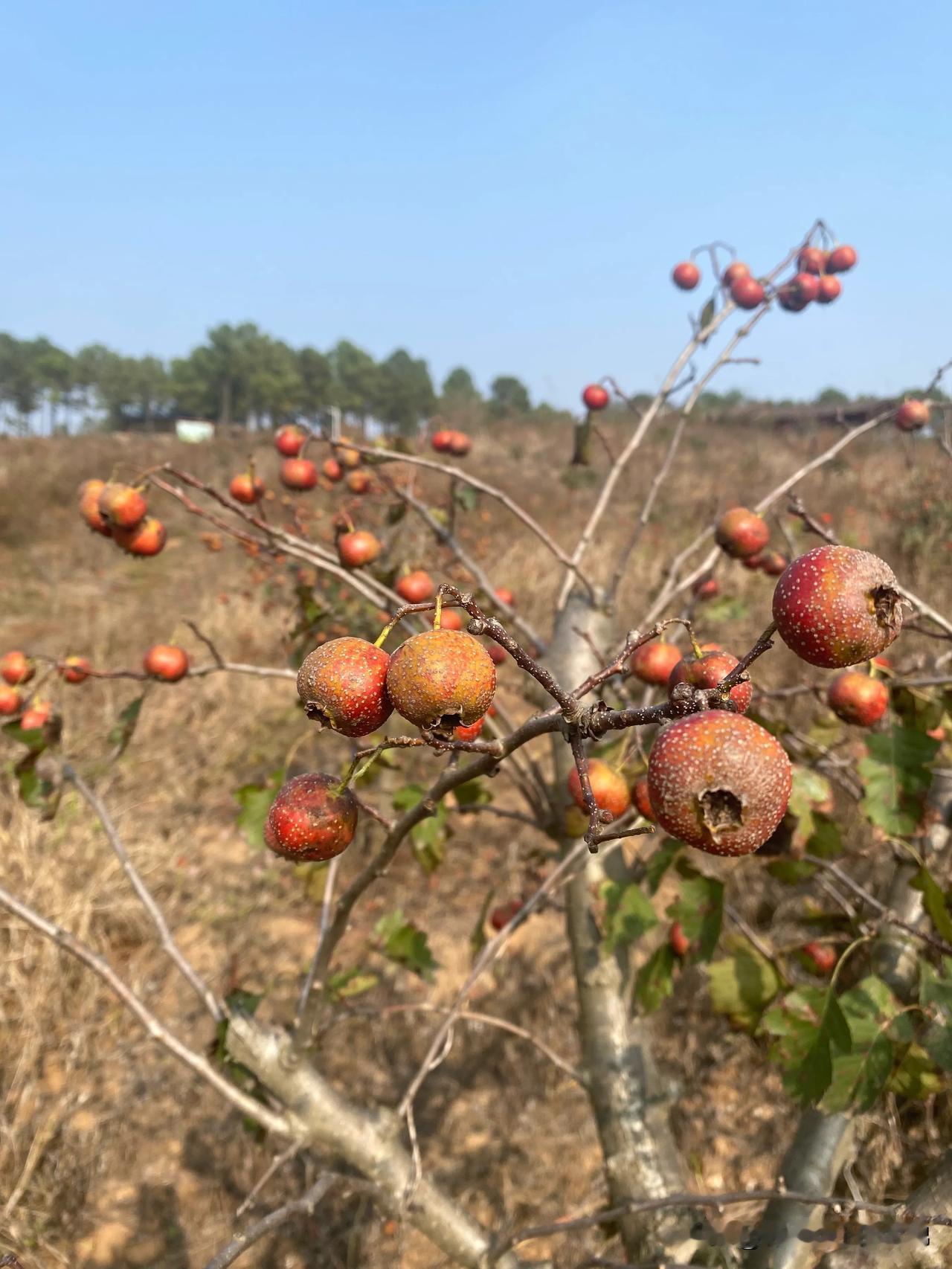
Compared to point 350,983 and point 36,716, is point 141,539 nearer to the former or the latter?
point 36,716

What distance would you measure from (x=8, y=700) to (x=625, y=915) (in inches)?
77.3

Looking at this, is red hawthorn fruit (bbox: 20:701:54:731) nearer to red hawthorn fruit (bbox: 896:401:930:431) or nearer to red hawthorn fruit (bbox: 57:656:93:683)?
red hawthorn fruit (bbox: 57:656:93:683)

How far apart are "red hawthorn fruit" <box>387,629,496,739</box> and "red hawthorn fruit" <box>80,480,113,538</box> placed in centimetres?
171

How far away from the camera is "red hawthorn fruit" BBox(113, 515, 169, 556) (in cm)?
214

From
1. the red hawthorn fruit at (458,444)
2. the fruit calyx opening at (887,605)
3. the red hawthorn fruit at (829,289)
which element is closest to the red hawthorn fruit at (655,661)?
the fruit calyx opening at (887,605)

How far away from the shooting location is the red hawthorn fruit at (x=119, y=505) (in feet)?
6.69

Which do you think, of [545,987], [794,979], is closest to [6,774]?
[545,987]

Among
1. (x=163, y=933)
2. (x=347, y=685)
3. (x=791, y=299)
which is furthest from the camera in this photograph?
(x=791, y=299)

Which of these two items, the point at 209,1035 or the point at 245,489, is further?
the point at 209,1035

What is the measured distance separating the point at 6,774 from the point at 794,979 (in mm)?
4740

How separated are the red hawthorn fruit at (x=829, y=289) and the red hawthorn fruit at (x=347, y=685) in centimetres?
285

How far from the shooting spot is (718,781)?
2.33ft

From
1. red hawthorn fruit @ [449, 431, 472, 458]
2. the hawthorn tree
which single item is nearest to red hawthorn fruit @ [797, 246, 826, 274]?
the hawthorn tree

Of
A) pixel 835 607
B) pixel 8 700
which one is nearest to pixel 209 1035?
pixel 8 700
